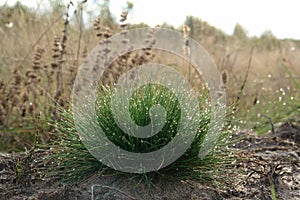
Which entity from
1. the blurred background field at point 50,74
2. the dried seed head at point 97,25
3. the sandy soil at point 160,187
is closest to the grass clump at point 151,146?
the sandy soil at point 160,187

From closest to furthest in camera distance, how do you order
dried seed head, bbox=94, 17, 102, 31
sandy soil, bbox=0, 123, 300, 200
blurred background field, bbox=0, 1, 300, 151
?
sandy soil, bbox=0, 123, 300, 200 → dried seed head, bbox=94, 17, 102, 31 → blurred background field, bbox=0, 1, 300, 151

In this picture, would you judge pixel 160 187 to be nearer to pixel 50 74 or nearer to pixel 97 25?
pixel 97 25

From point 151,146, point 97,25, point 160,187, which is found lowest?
point 160,187

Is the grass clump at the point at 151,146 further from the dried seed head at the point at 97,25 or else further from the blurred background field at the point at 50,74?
the dried seed head at the point at 97,25

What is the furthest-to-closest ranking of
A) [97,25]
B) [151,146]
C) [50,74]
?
1. [50,74]
2. [97,25]
3. [151,146]

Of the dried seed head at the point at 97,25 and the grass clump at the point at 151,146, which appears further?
the dried seed head at the point at 97,25

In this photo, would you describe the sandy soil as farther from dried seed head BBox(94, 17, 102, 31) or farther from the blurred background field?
dried seed head BBox(94, 17, 102, 31)

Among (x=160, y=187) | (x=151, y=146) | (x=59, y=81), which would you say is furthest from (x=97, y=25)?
(x=160, y=187)

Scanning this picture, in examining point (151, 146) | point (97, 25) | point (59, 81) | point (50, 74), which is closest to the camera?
point (151, 146)

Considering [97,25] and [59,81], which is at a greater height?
[97,25]

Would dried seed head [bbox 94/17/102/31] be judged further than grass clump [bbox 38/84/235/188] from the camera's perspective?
Yes

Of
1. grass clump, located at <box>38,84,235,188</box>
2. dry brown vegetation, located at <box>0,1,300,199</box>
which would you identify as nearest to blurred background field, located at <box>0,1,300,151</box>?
dry brown vegetation, located at <box>0,1,300,199</box>
